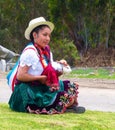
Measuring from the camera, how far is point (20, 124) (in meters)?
5.04

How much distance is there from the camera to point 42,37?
258 inches

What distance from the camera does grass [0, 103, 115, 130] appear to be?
4.97 meters

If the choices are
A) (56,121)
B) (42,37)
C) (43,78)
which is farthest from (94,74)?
(56,121)

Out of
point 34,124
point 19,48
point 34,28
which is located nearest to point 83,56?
point 19,48

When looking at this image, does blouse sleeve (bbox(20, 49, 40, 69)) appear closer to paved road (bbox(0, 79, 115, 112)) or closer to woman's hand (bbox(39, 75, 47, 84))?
woman's hand (bbox(39, 75, 47, 84))

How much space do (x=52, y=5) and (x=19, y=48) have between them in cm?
679

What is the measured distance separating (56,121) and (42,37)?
5.01 feet

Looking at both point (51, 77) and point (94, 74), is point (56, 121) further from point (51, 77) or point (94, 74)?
point (94, 74)

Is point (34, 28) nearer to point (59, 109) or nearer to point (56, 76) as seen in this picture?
point (56, 76)

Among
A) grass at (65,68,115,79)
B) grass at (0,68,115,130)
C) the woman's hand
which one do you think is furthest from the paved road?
grass at (0,68,115,130)

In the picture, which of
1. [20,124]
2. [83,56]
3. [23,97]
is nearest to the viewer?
[20,124]

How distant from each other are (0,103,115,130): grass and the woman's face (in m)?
1.01

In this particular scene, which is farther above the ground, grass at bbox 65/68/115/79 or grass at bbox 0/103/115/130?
grass at bbox 0/103/115/130

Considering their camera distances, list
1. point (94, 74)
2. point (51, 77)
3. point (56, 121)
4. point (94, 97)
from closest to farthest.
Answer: point (56, 121) → point (51, 77) → point (94, 97) → point (94, 74)
